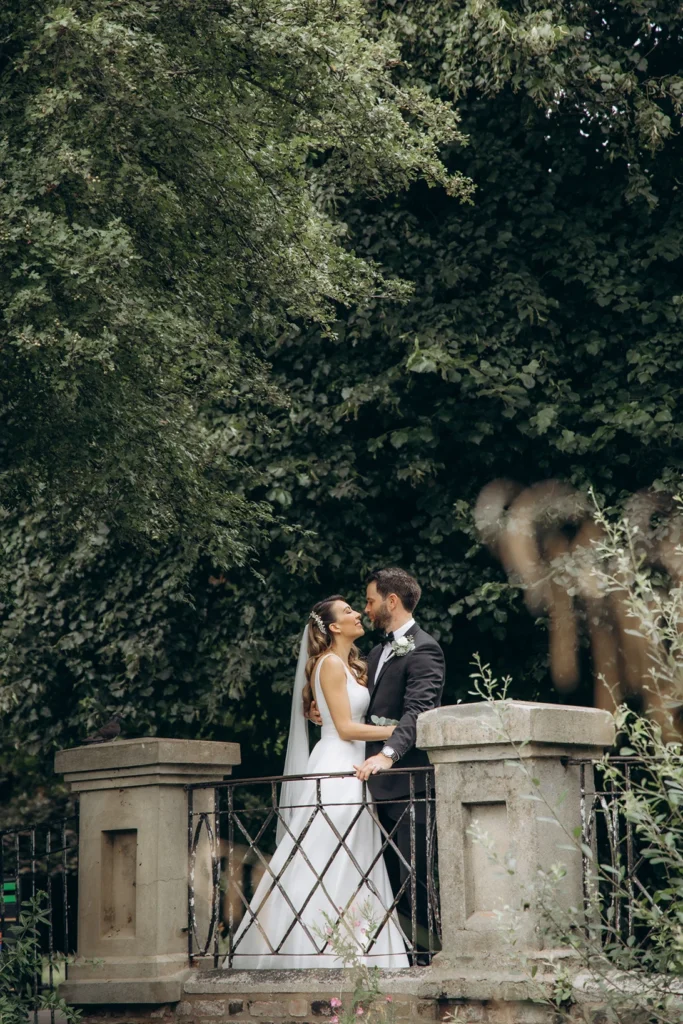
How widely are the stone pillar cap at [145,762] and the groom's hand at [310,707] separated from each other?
46 centimetres

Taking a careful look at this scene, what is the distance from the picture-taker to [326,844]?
281 inches

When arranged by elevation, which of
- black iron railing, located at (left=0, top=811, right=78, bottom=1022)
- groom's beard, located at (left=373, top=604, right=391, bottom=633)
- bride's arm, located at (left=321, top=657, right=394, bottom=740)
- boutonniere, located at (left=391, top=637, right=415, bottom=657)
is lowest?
black iron railing, located at (left=0, top=811, right=78, bottom=1022)

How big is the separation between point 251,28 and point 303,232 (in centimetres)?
158

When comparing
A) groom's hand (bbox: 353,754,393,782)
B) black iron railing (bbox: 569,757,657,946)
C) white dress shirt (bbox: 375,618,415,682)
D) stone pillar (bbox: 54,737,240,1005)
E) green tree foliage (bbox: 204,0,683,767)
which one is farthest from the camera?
green tree foliage (bbox: 204,0,683,767)

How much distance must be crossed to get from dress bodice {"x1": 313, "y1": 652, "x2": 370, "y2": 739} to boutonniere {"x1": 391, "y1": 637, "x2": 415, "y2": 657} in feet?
1.28

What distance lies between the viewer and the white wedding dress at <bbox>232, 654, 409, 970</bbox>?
678 centimetres

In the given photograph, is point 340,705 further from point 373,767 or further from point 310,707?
point 373,767

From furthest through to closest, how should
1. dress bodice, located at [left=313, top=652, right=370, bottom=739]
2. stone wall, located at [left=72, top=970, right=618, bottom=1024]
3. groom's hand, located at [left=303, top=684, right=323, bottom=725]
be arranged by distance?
groom's hand, located at [left=303, top=684, right=323, bottom=725] < dress bodice, located at [left=313, top=652, right=370, bottom=739] < stone wall, located at [left=72, top=970, right=618, bottom=1024]

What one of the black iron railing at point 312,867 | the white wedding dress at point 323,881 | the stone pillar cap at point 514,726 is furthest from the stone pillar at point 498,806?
the white wedding dress at point 323,881

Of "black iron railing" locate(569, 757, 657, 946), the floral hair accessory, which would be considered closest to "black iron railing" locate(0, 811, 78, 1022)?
the floral hair accessory

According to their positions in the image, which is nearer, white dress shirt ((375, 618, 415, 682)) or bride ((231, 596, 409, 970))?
bride ((231, 596, 409, 970))

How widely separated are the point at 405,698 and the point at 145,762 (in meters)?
1.46

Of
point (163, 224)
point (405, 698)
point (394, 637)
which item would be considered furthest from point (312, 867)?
point (163, 224)

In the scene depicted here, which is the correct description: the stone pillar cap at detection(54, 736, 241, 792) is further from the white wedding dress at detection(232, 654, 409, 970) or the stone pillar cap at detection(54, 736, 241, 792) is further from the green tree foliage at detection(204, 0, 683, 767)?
the green tree foliage at detection(204, 0, 683, 767)
